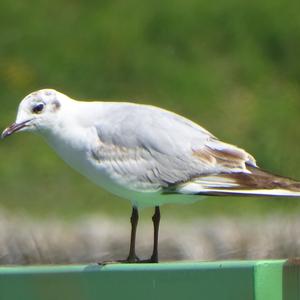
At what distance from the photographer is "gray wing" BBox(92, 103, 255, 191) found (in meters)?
4.76

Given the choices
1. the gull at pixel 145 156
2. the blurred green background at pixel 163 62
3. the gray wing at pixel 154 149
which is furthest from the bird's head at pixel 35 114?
the blurred green background at pixel 163 62

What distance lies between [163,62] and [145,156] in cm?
417

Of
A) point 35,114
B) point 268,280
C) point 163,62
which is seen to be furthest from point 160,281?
point 163,62

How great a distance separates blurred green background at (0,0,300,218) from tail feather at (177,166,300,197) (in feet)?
9.92

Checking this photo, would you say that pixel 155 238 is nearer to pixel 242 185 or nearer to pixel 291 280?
pixel 242 185

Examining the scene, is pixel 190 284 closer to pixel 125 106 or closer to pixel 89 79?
pixel 125 106

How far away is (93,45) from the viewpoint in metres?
9.05

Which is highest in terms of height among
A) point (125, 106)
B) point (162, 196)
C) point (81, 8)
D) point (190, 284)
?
point (81, 8)

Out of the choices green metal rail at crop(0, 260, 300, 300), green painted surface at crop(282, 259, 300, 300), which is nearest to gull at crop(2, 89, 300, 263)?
green metal rail at crop(0, 260, 300, 300)

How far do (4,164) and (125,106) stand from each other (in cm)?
326

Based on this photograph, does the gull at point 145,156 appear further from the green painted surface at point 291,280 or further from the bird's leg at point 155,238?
the green painted surface at point 291,280

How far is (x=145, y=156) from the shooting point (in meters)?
4.82

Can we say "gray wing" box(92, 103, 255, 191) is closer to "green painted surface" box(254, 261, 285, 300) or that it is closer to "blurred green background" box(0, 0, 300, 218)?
"green painted surface" box(254, 261, 285, 300)

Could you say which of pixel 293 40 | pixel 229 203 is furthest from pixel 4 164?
pixel 293 40
